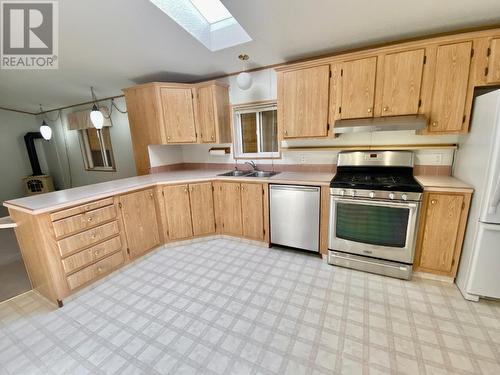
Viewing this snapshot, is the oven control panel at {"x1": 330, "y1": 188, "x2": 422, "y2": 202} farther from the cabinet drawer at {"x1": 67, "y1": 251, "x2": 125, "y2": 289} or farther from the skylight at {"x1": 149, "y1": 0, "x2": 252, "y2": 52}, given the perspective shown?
the cabinet drawer at {"x1": 67, "y1": 251, "x2": 125, "y2": 289}

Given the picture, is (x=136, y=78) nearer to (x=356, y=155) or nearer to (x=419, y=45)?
(x=356, y=155)

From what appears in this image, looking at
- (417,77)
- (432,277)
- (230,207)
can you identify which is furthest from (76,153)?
(432,277)

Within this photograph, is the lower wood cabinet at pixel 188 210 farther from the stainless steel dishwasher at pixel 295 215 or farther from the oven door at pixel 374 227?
the oven door at pixel 374 227

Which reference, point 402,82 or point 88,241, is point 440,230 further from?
point 88,241

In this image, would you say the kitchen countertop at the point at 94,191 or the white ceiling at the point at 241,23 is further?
the kitchen countertop at the point at 94,191

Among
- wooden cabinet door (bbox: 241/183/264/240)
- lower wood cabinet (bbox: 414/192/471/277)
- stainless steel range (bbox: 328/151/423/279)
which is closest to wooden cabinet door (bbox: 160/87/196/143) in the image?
wooden cabinet door (bbox: 241/183/264/240)

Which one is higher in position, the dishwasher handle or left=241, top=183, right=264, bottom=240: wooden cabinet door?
the dishwasher handle

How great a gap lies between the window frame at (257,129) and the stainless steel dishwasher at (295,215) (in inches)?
29.2

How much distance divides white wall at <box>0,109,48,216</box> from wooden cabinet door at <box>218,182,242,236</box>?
591 cm

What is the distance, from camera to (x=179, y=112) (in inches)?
124

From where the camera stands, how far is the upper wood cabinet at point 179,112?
3.04 m

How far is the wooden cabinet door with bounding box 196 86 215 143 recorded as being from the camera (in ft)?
10.1

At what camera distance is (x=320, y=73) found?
2.36 metres

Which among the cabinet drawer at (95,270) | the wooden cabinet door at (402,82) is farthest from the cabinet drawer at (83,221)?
the wooden cabinet door at (402,82)
